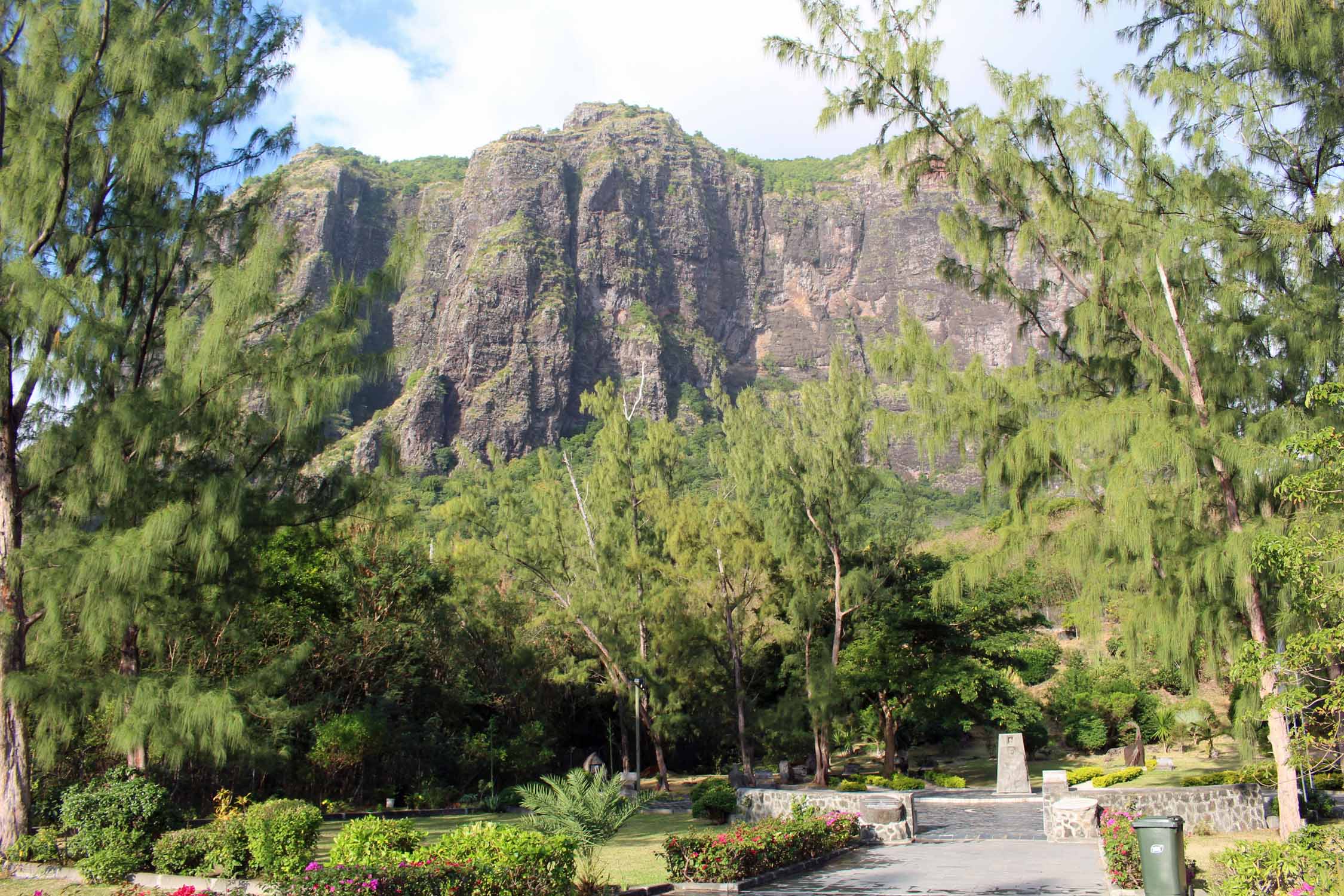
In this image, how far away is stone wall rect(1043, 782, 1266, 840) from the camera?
11758 mm

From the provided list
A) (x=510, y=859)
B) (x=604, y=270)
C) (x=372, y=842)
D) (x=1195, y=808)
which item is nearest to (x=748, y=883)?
(x=510, y=859)

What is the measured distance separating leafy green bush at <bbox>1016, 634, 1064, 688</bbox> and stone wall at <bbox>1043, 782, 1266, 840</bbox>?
40.1 feet

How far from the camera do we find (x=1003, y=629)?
22062 millimetres

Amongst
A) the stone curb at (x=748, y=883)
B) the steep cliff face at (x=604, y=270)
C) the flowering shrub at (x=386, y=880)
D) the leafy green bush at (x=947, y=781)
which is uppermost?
the steep cliff face at (x=604, y=270)

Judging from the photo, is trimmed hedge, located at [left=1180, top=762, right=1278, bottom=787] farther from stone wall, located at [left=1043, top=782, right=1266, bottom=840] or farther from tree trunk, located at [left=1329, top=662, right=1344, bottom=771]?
tree trunk, located at [left=1329, top=662, right=1344, bottom=771]

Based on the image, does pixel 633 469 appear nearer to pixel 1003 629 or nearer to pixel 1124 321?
pixel 1003 629

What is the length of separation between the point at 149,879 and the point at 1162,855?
29.2 feet

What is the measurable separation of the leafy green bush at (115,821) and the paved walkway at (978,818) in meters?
9.15

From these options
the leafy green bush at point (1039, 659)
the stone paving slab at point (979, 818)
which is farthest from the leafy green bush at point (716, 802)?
the leafy green bush at point (1039, 659)

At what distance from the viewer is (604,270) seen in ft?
338

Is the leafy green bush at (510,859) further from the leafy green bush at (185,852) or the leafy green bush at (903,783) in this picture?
the leafy green bush at (903,783)

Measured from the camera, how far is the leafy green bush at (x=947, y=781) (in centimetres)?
2098

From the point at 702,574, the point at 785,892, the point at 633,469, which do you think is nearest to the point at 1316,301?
the point at 785,892

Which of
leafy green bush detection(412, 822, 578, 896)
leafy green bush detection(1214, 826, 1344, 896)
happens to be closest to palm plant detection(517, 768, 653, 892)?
leafy green bush detection(412, 822, 578, 896)
